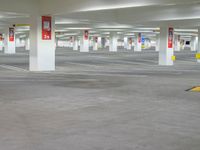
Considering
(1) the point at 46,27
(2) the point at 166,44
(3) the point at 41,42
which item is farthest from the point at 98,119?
(2) the point at 166,44

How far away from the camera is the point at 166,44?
1222 inches

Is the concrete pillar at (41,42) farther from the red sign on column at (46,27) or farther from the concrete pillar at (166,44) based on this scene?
the concrete pillar at (166,44)

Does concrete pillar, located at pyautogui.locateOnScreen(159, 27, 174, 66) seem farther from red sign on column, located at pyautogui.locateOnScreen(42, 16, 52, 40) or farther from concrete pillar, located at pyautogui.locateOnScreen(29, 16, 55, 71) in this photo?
red sign on column, located at pyautogui.locateOnScreen(42, 16, 52, 40)

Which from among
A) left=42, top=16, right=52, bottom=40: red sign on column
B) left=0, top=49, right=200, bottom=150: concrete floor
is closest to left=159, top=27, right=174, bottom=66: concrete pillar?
left=42, top=16, right=52, bottom=40: red sign on column

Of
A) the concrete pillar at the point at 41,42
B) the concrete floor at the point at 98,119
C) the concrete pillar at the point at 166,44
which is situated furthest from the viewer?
the concrete pillar at the point at 166,44

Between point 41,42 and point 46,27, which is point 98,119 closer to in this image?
point 41,42

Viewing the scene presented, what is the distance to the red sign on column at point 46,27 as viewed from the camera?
888 inches

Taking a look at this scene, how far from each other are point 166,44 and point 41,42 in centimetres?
1269

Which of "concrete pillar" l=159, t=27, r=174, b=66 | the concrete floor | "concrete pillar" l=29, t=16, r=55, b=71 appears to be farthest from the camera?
"concrete pillar" l=159, t=27, r=174, b=66

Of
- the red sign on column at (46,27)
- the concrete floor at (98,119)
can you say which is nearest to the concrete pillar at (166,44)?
the red sign on column at (46,27)

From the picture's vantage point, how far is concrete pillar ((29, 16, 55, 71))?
22.5m

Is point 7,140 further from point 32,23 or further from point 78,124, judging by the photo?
point 32,23

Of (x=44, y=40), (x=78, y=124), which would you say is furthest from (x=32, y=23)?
(x=78, y=124)

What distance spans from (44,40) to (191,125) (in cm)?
1603
